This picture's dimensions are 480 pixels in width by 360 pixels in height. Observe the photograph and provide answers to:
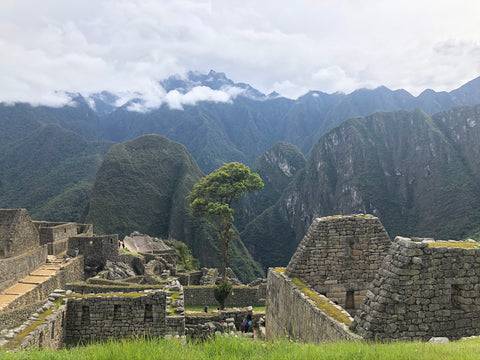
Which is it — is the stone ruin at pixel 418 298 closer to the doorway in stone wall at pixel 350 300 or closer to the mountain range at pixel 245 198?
the doorway in stone wall at pixel 350 300

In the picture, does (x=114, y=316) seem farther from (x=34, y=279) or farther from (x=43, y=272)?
(x=43, y=272)

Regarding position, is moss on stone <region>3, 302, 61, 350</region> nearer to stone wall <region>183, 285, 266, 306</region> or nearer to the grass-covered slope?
stone wall <region>183, 285, 266, 306</region>

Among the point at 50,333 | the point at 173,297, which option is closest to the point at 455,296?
the point at 173,297

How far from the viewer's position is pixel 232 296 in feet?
68.7

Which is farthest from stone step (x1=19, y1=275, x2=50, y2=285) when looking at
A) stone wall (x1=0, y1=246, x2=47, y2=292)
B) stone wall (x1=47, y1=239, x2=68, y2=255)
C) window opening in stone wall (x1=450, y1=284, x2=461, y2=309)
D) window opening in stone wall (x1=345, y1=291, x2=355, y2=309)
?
window opening in stone wall (x1=450, y1=284, x2=461, y2=309)

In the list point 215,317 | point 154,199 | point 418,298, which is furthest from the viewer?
point 154,199

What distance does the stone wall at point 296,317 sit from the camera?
200 inches

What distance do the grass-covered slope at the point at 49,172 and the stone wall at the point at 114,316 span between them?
85.8 meters

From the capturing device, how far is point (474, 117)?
17300 centimetres

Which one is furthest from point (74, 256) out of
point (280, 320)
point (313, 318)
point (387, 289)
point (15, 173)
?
point (15, 173)

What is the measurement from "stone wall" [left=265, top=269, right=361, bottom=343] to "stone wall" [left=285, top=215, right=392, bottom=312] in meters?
0.66

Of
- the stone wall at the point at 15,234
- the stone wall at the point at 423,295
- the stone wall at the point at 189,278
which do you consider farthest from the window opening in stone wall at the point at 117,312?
the stone wall at the point at 189,278

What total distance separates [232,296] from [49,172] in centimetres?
12808

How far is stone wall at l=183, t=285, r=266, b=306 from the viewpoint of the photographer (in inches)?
797
